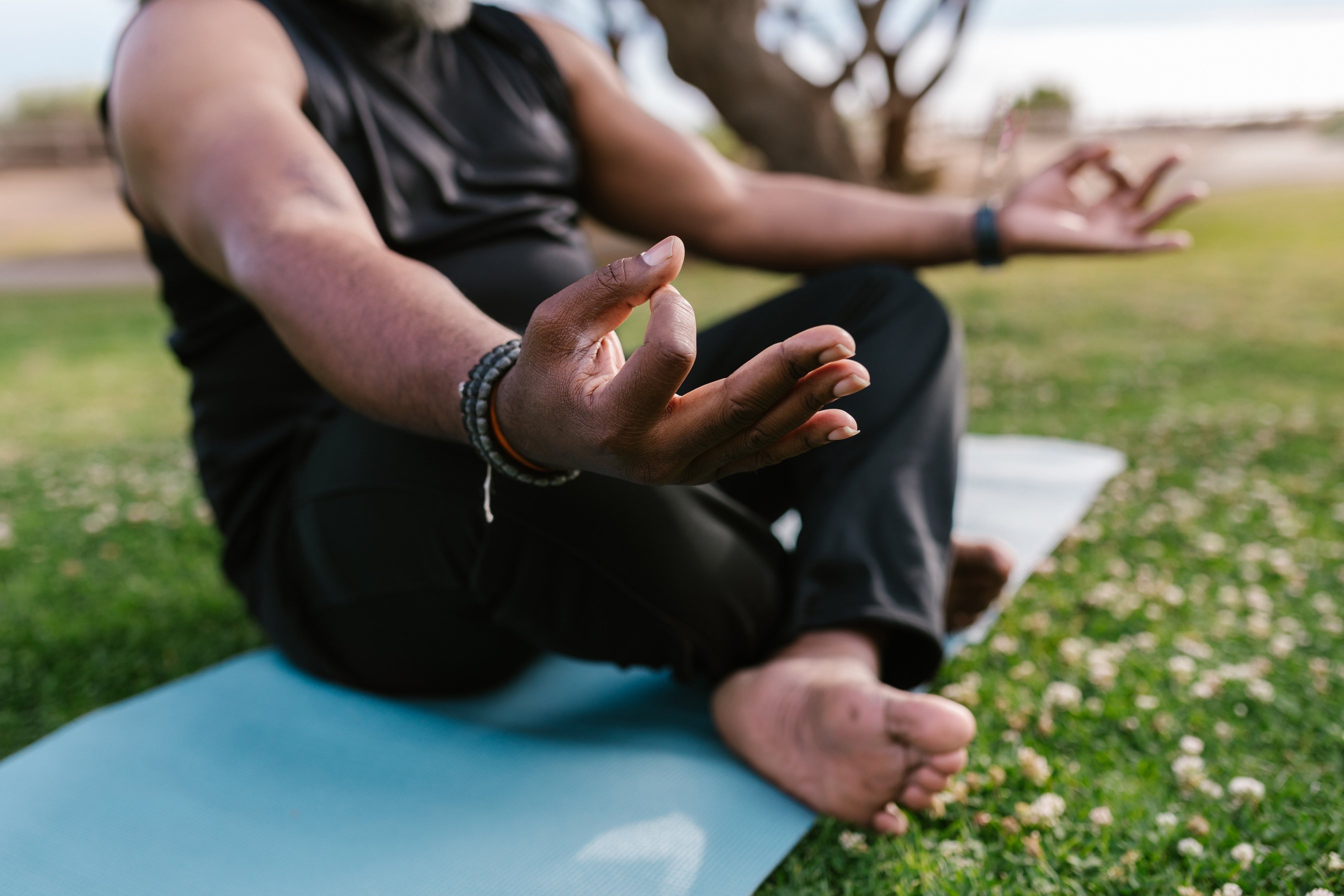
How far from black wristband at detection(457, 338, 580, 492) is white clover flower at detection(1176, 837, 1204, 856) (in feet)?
3.03

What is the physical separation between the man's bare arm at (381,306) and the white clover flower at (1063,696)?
1.04 m

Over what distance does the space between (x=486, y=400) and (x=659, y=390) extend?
21 centimetres

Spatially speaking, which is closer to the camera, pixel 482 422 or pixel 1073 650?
pixel 482 422

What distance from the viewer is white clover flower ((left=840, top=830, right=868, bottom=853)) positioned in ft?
4.17

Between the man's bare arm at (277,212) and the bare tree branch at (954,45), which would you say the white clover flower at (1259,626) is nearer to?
the man's bare arm at (277,212)

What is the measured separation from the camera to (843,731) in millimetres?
1267

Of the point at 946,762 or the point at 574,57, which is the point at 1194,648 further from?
the point at 574,57

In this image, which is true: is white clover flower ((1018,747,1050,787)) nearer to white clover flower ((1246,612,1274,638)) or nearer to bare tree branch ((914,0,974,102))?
white clover flower ((1246,612,1274,638))

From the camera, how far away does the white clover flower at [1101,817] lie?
130cm

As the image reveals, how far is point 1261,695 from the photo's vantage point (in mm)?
1630

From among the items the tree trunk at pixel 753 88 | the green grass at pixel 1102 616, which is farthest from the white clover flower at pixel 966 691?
the tree trunk at pixel 753 88

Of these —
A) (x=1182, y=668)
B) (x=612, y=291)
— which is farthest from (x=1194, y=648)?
(x=612, y=291)

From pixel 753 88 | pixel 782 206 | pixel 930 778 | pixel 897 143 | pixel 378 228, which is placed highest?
pixel 378 228

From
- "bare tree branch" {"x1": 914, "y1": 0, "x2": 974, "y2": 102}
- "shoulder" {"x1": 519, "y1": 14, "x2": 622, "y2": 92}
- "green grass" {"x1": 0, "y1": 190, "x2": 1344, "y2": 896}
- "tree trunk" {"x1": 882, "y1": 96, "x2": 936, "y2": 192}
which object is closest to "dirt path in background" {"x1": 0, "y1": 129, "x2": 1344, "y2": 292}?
"tree trunk" {"x1": 882, "y1": 96, "x2": 936, "y2": 192}
